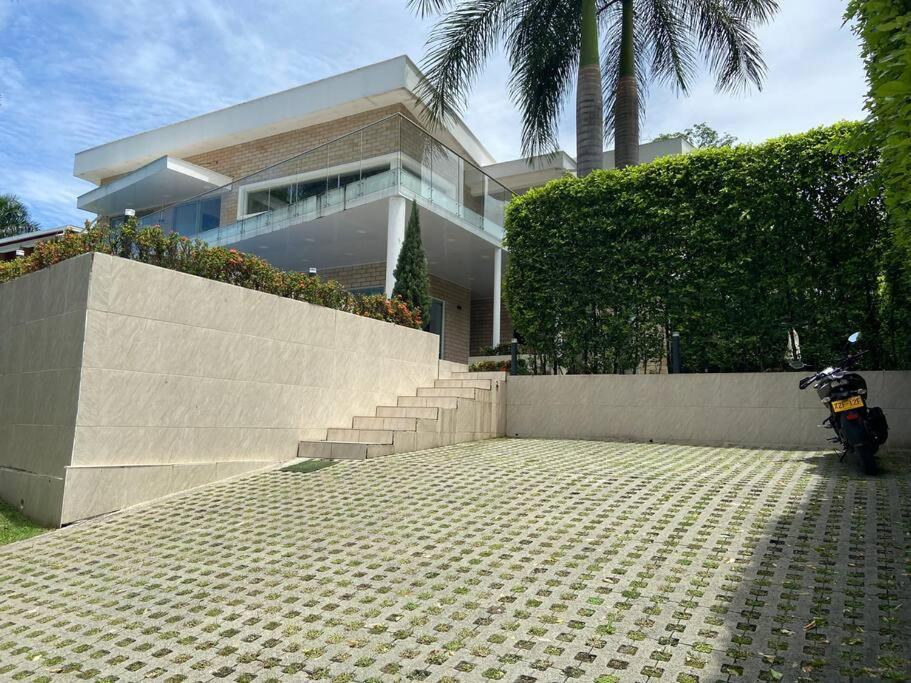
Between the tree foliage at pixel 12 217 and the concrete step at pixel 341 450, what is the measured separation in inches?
1230

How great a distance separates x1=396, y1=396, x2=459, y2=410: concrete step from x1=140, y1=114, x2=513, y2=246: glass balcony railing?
5.64 meters

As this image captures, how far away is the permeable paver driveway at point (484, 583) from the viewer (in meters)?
3.09

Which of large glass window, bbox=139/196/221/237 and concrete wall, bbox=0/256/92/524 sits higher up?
large glass window, bbox=139/196/221/237

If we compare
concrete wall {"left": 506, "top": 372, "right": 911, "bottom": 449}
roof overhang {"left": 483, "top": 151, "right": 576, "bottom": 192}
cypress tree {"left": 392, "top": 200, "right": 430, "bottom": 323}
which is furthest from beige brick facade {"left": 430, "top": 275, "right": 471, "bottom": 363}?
concrete wall {"left": 506, "top": 372, "right": 911, "bottom": 449}

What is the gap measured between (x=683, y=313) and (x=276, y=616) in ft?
25.7

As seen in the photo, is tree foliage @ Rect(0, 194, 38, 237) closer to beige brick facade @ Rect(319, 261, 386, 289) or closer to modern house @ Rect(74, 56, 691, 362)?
modern house @ Rect(74, 56, 691, 362)

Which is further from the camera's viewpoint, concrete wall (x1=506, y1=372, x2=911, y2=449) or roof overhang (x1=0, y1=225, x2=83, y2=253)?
roof overhang (x1=0, y1=225, x2=83, y2=253)

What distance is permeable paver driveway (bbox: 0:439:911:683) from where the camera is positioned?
3.09 m

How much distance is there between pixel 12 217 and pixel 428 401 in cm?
3173

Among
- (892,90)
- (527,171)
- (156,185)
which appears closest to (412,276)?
(892,90)

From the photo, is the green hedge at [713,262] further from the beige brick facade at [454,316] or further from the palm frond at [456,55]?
the beige brick facade at [454,316]

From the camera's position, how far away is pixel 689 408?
9.53 m

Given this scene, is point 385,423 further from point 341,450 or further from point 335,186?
point 335,186

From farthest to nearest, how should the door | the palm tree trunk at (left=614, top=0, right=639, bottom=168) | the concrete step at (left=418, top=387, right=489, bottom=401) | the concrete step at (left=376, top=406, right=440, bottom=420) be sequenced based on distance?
the door, the palm tree trunk at (left=614, top=0, right=639, bottom=168), the concrete step at (left=418, top=387, right=489, bottom=401), the concrete step at (left=376, top=406, right=440, bottom=420)
